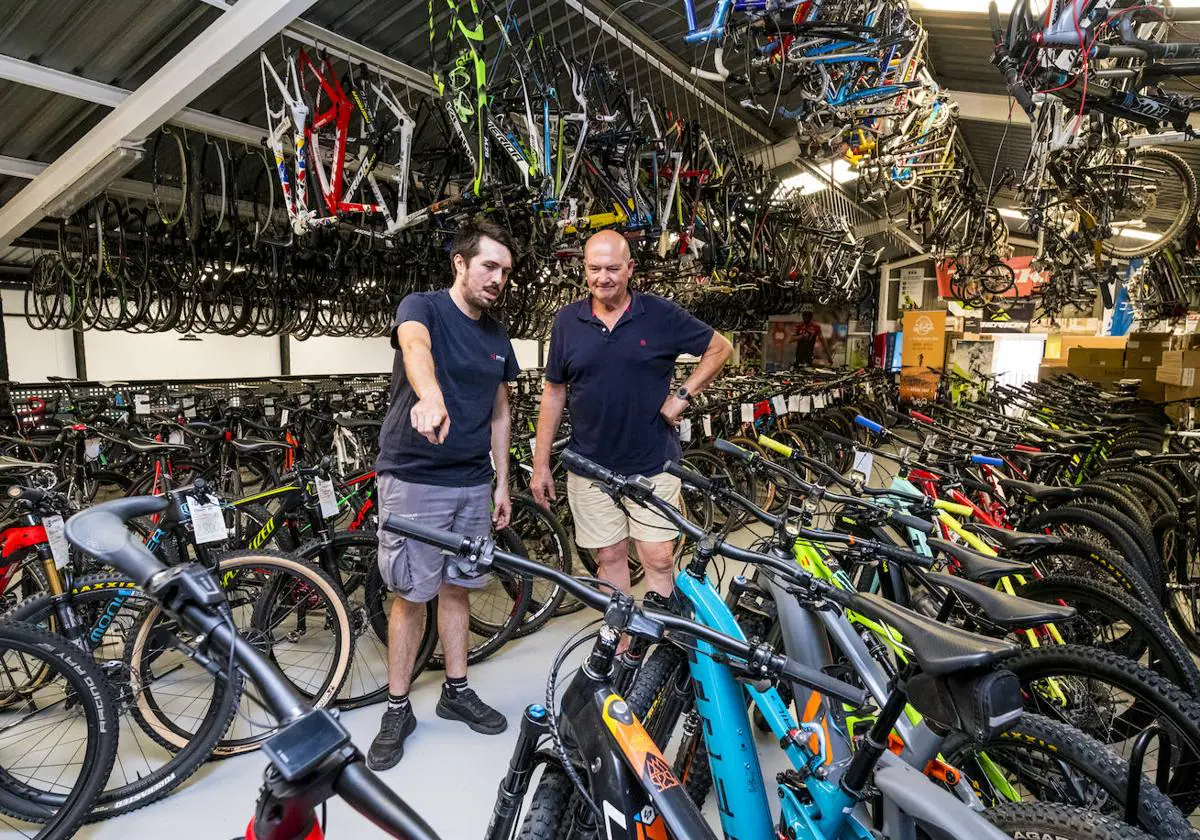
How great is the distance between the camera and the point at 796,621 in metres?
1.46

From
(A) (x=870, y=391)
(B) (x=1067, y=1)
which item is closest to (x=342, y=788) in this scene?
(B) (x=1067, y=1)

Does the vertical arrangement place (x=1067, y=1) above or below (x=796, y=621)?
above

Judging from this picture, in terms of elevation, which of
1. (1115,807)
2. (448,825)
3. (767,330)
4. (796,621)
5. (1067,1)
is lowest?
(448,825)

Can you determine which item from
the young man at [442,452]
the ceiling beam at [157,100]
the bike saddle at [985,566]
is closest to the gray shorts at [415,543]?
the young man at [442,452]

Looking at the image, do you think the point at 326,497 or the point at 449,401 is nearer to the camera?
the point at 449,401

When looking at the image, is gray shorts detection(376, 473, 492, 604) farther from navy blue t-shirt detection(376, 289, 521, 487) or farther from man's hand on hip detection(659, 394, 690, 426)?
man's hand on hip detection(659, 394, 690, 426)

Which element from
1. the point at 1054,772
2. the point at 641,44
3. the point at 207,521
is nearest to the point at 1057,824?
the point at 1054,772

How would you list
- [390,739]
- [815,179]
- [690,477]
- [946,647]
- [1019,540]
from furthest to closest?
[815,179] → [390,739] → [1019,540] → [690,477] → [946,647]

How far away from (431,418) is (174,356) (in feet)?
34.1

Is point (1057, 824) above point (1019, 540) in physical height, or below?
below

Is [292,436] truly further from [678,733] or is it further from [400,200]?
[678,733]

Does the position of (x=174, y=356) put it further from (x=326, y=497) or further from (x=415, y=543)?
(x=415, y=543)

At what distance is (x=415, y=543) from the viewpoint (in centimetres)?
207

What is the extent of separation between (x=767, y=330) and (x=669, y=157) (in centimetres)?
987
